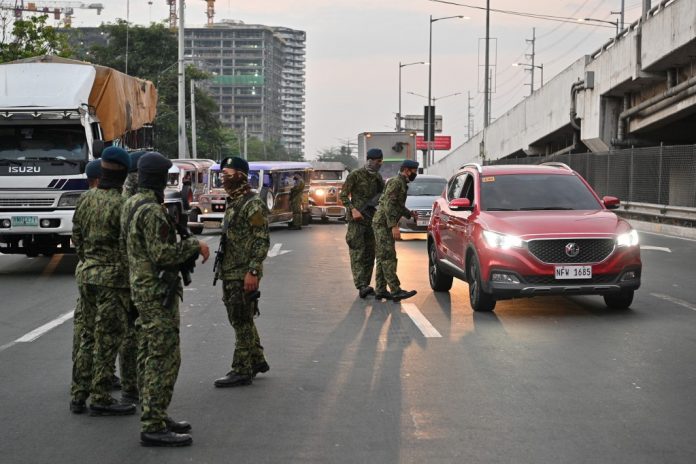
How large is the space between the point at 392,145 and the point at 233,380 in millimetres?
36102

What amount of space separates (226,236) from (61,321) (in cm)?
445

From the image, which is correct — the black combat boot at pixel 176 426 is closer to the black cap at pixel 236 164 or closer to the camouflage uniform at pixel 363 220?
the black cap at pixel 236 164

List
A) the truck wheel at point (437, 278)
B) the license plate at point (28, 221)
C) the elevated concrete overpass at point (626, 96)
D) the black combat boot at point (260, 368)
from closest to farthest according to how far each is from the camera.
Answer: the black combat boot at point (260, 368), the truck wheel at point (437, 278), the license plate at point (28, 221), the elevated concrete overpass at point (626, 96)

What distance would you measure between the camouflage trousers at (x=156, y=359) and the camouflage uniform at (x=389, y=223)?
6.36 metres

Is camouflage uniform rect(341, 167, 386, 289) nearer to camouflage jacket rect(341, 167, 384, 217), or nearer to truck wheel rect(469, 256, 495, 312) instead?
camouflage jacket rect(341, 167, 384, 217)

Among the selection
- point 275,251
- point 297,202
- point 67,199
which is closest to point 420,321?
point 67,199

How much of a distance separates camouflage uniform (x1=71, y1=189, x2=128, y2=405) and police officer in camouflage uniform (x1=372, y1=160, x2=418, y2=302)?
575cm

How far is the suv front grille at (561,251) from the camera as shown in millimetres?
11070

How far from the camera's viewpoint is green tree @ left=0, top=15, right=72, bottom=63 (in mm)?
34719

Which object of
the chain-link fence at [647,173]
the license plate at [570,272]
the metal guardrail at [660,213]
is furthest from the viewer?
the chain-link fence at [647,173]

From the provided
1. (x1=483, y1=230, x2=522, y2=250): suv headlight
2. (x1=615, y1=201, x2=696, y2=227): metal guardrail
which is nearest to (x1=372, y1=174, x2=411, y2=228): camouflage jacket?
(x1=483, y1=230, x2=522, y2=250): suv headlight

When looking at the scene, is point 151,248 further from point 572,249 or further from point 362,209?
point 362,209

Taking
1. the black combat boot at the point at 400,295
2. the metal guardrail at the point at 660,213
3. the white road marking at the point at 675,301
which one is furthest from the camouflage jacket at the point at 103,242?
the metal guardrail at the point at 660,213

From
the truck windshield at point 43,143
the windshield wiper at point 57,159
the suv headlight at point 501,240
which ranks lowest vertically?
the suv headlight at point 501,240
